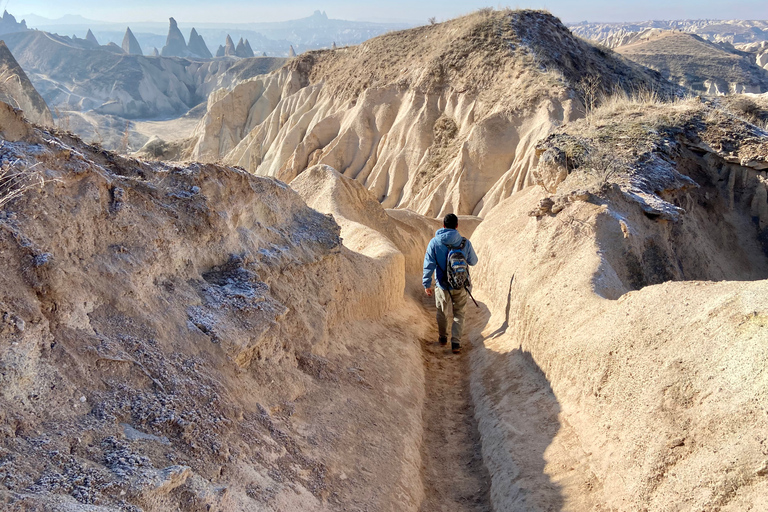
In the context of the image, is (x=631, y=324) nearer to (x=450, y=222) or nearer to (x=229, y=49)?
(x=450, y=222)

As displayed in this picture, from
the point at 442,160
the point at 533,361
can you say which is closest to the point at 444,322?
the point at 533,361

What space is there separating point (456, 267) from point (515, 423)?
7.52ft

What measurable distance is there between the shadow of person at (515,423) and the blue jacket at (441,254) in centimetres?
104

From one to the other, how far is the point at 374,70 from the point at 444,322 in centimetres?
1846

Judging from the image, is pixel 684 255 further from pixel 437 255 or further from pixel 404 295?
pixel 404 295

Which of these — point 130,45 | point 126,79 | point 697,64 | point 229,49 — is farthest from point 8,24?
point 697,64

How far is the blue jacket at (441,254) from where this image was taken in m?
7.07

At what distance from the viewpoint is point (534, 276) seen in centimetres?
680

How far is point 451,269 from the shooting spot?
7.08 meters

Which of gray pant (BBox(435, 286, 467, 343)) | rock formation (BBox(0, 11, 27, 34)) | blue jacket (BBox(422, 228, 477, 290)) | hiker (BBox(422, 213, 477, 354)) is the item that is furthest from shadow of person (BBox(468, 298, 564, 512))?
rock formation (BBox(0, 11, 27, 34))

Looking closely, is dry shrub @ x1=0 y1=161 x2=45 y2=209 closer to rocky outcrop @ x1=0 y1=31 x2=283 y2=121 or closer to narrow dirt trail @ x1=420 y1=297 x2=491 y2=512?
narrow dirt trail @ x1=420 y1=297 x2=491 y2=512

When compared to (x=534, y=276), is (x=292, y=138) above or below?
above

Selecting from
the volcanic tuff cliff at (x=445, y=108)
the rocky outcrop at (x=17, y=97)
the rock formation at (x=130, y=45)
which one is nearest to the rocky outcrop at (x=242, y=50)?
the rock formation at (x=130, y=45)

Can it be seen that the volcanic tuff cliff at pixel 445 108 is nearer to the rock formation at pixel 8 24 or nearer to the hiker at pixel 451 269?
the hiker at pixel 451 269
